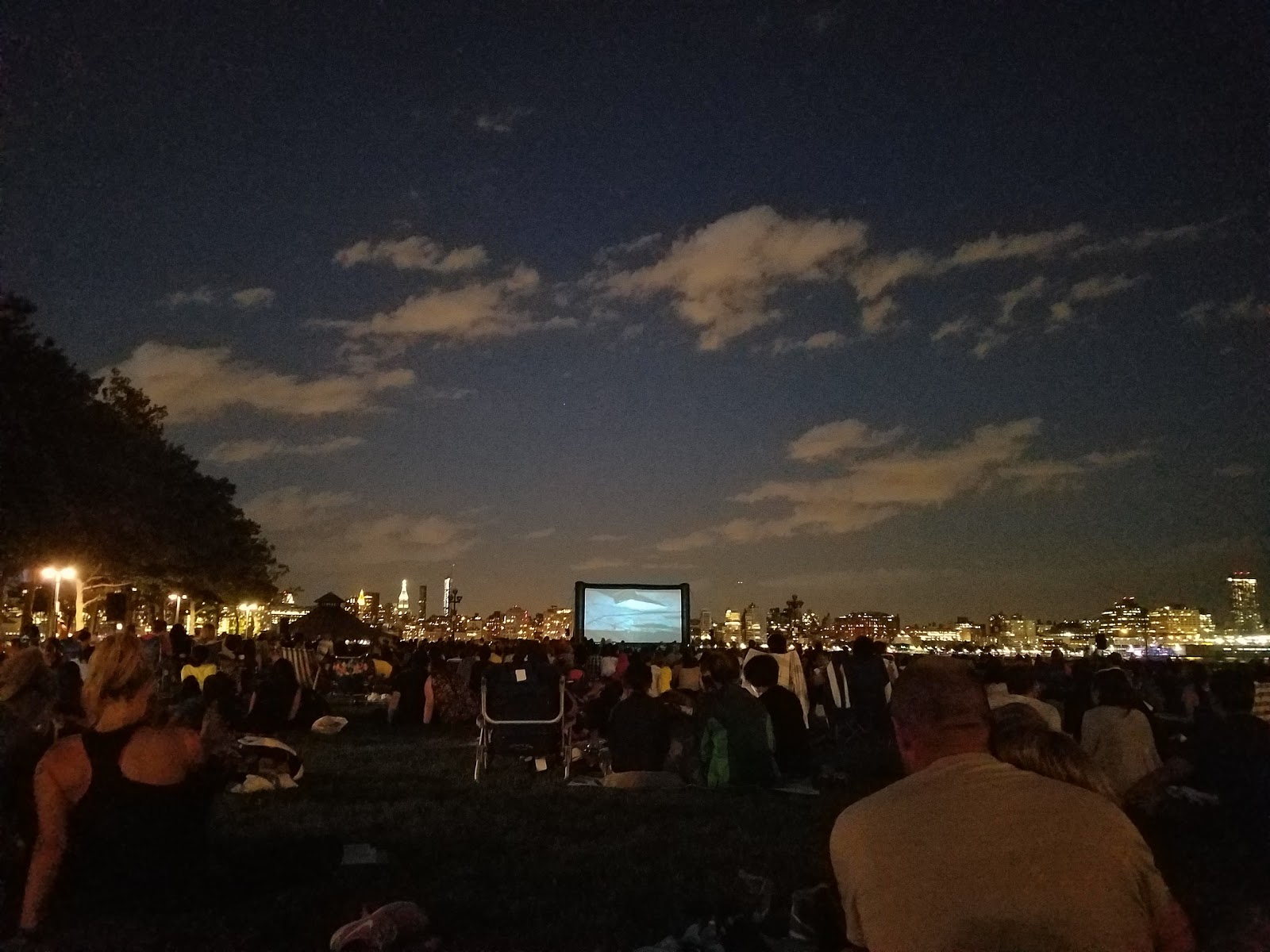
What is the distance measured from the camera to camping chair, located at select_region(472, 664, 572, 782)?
40.8 feet

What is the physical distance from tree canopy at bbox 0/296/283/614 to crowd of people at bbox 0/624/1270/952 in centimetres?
1651

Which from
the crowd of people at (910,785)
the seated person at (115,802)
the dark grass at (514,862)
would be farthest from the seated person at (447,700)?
the seated person at (115,802)

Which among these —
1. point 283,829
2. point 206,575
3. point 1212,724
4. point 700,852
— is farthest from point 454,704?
point 206,575

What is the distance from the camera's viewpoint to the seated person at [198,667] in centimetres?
1427

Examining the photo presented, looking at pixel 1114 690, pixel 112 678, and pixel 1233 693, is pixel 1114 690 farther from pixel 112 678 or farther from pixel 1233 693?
pixel 112 678

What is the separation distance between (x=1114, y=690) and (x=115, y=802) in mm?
7007

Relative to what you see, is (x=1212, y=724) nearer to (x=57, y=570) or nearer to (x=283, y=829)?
(x=283, y=829)

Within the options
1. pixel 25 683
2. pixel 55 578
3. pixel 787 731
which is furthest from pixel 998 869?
pixel 55 578

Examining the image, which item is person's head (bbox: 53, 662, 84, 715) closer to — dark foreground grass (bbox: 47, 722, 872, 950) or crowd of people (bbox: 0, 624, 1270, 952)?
crowd of people (bbox: 0, 624, 1270, 952)

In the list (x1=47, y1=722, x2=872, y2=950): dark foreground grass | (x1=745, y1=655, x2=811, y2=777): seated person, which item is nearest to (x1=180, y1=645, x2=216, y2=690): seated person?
(x1=47, y1=722, x2=872, y2=950): dark foreground grass

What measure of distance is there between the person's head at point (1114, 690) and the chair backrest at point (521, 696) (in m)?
5.95

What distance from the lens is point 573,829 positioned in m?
8.91

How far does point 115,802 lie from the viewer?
477 centimetres

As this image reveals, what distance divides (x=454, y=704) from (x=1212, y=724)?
14.1 m
